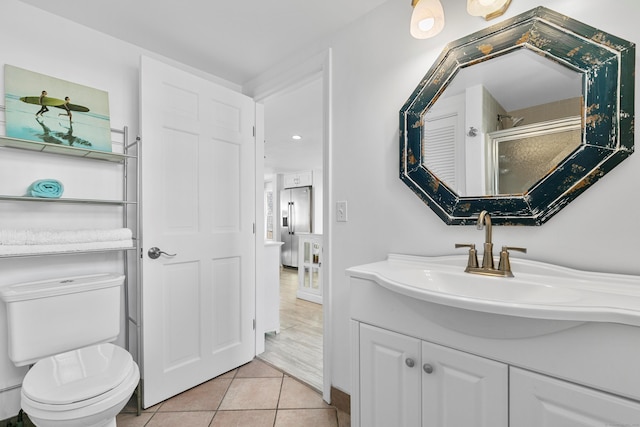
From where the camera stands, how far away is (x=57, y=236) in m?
1.46

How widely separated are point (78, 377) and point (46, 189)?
37.5 inches

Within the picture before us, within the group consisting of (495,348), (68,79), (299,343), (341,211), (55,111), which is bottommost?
(299,343)

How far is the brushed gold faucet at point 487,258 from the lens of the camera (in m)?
1.10

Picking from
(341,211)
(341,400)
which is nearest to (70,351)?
(341,400)

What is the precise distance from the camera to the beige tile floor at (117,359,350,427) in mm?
1622

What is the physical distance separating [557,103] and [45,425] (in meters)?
2.28

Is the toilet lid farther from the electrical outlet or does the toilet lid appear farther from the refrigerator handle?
the refrigerator handle

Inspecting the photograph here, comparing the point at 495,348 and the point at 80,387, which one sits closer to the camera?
the point at 495,348

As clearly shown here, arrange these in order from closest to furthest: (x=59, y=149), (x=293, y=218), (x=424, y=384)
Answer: (x=424, y=384) → (x=59, y=149) → (x=293, y=218)

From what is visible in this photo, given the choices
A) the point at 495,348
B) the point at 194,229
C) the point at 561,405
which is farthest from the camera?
the point at 194,229

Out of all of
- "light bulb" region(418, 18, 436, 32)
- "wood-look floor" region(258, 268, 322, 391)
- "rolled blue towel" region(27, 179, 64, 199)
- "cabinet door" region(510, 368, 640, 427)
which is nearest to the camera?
"cabinet door" region(510, 368, 640, 427)

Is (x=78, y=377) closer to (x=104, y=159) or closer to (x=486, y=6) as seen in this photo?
(x=104, y=159)

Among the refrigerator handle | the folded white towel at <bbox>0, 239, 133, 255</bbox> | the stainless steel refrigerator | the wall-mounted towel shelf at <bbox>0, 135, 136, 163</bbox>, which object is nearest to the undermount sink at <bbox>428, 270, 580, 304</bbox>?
the folded white towel at <bbox>0, 239, 133, 255</bbox>

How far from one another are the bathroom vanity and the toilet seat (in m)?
1.04
